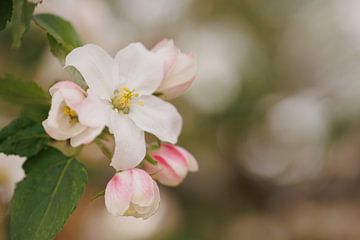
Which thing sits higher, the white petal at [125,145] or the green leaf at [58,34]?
the green leaf at [58,34]

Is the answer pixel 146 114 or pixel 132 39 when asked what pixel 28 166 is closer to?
pixel 146 114

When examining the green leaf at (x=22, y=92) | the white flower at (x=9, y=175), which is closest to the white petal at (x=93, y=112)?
the green leaf at (x=22, y=92)

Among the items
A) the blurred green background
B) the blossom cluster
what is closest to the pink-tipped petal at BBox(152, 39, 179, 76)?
the blossom cluster

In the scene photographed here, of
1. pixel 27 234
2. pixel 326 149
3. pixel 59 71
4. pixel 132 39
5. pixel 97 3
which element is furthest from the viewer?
pixel 326 149

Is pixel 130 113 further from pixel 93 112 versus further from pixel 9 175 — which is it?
pixel 9 175

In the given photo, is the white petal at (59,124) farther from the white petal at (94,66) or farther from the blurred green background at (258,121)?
the blurred green background at (258,121)

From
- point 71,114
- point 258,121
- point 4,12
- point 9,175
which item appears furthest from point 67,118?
point 258,121

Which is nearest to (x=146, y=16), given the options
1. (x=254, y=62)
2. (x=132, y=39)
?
(x=132, y=39)
